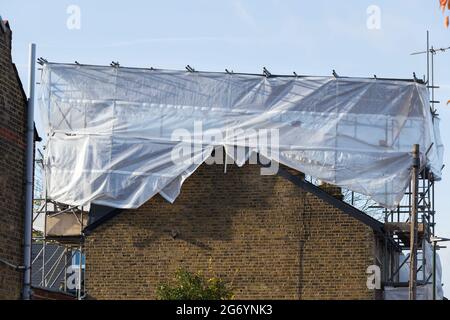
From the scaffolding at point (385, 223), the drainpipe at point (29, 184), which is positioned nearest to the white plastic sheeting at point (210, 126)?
the scaffolding at point (385, 223)

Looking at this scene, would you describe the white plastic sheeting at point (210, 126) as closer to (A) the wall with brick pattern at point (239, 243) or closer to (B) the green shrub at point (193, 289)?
(A) the wall with brick pattern at point (239, 243)

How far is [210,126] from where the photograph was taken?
3569 centimetres

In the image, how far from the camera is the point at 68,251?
126 ft

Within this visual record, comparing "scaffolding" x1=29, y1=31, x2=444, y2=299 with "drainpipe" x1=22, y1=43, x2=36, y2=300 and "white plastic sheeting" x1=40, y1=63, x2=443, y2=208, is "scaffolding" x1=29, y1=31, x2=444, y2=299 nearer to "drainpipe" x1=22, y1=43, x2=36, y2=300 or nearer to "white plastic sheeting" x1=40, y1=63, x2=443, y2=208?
"white plastic sheeting" x1=40, y1=63, x2=443, y2=208

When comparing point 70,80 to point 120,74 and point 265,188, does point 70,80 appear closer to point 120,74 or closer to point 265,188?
point 120,74

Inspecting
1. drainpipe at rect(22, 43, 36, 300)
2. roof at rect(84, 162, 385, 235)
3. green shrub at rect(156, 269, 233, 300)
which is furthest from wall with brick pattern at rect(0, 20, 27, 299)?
roof at rect(84, 162, 385, 235)

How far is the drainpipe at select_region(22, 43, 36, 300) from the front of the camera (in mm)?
22547

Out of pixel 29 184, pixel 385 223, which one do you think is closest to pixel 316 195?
pixel 385 223

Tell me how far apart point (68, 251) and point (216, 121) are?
6577 millimetres

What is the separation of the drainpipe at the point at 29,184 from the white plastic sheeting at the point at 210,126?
1208 cm

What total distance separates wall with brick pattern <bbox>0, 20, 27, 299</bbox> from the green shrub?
938cm

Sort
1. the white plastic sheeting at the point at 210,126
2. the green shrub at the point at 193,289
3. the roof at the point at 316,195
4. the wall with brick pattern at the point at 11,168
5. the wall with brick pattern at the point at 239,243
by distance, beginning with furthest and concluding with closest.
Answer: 1. the white plastic sheeting at the point at 210,126
2. the wall with brick pattern at the point at 239,243
3. the roof at the point at 316,195
4. the green shrub at the point at 193,289
5. the wall with brick pattern at the point at 11,168

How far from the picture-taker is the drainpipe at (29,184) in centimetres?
2255
